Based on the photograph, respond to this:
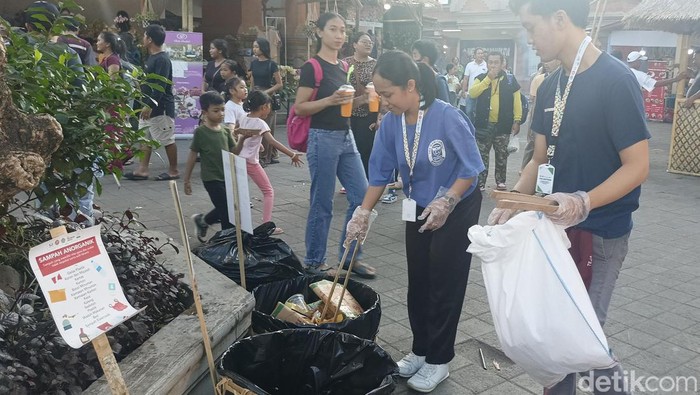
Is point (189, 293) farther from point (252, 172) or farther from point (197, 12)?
point (197, 12)

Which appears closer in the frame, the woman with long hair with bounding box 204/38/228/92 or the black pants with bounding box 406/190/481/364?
the black pants with bounding box 406/190/481/364

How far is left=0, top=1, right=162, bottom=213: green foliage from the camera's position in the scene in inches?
106

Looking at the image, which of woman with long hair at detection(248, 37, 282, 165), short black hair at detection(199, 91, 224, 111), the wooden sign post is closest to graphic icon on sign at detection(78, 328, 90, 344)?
the wooden sign post

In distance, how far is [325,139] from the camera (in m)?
4.64

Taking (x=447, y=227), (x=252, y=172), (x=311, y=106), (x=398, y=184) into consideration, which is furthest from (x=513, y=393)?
(x=398, y=184)

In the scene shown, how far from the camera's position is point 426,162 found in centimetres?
323

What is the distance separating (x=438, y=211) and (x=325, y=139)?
1795 millimetres

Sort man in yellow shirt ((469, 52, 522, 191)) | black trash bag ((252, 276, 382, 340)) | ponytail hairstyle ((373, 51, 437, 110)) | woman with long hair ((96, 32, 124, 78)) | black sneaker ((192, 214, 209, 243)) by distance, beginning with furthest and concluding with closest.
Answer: man in yellow shirt ((469, 52, 522, 191)) → woman with long hair ((96, 32, 124, 78)) → black sneaker ((192, 214, 209, 243)) → ponytail hairstyle ((373, 51, 437, 110)) → black trash bag ((252, 276, 382, 340))

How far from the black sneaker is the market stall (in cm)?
793

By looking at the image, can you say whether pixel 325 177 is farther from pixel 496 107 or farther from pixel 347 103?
pixel 496 107

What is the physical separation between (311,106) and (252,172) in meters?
1.46

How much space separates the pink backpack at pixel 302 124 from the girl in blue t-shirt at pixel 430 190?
4.59ft

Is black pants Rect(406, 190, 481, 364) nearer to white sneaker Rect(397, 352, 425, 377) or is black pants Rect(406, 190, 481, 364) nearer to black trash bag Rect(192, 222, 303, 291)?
white sneaker Rect(397, 352, 425, 377)

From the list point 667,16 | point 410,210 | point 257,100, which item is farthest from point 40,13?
point 667,16
